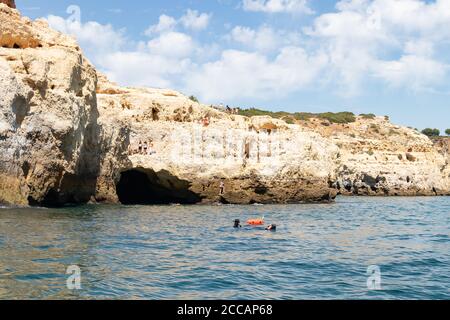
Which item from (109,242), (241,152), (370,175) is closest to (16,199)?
(109,242)

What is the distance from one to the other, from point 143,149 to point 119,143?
2216mm

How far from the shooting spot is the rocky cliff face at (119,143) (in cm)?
2788

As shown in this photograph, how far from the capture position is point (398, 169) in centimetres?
7038

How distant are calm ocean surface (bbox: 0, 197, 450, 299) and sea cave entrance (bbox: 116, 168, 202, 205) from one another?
1373cm

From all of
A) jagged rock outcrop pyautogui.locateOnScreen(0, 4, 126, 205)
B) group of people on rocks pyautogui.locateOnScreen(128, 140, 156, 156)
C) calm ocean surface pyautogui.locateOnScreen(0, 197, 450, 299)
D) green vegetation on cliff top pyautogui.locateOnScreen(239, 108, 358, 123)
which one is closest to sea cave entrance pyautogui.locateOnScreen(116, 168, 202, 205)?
group of people on rocks pyautogui.locateOnScreen(128, 140, 156, 156)

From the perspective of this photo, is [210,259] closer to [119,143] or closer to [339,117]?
[119,143]

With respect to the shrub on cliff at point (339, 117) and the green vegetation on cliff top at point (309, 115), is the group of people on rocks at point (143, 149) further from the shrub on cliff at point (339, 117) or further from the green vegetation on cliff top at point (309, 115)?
the shrub on cliff at point (339, 117)

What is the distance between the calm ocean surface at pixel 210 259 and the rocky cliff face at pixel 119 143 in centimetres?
501

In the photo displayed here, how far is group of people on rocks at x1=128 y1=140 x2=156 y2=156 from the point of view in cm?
3791

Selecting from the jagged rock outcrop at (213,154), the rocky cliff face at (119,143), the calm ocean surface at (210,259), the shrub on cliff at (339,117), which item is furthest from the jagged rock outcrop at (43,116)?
the shrub on cliff at (339,117)

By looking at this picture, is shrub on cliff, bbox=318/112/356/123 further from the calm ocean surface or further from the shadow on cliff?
the calm ocean surface
